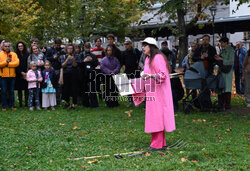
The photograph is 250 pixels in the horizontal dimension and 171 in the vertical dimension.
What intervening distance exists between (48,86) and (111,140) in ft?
17.3

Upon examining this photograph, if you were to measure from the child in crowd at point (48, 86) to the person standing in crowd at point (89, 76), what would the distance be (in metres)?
1.11

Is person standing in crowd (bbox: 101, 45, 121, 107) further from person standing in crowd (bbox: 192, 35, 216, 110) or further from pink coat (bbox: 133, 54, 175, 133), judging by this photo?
pink coat (bbox: 133, 54, 175, 133)

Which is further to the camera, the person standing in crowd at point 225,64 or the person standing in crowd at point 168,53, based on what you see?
the person standing in crowd at point 168,53

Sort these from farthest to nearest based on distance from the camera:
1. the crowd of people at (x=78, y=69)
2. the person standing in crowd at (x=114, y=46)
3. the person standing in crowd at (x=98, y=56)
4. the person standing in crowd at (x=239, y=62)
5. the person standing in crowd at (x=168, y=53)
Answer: the person standing in crowd at (x=239, y=62) < the person standing in crowd at (x=98, y=56) < the person standing in crowd at (x=168, y=53) < the person standing in crowd at (x=114, y=46) < the crowd of people at (x=78, y=69)

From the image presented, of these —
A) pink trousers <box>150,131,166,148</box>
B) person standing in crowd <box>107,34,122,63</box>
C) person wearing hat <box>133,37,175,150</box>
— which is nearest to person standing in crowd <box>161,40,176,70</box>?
person standing in crowd <box>107,34,122,63</box>

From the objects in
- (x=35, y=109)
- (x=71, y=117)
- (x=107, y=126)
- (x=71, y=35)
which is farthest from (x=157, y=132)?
(x=71, y=35)

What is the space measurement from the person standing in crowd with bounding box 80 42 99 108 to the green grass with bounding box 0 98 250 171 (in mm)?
1125

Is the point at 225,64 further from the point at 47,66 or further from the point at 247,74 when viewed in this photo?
the point at 47,66

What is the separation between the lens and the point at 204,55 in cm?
1077

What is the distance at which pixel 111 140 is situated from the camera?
7.44 meters

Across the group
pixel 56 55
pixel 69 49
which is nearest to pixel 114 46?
pixel 69 49

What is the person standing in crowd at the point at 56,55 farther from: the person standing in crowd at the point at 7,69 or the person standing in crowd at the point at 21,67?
the person standing in crowd at the point at 7,69

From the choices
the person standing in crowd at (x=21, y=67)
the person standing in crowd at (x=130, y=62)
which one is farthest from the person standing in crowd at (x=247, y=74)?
the person standing in crowd at (x=21, y=67)

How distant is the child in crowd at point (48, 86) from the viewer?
11.9 metres
